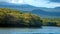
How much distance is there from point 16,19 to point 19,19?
0.09 metres

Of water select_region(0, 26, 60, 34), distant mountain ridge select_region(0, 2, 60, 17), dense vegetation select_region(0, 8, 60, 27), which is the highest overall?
distant mountain ridge select_region(0, 2, 60, 17)

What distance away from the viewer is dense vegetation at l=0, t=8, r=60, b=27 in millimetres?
5133

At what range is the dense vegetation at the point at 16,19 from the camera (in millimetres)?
5133

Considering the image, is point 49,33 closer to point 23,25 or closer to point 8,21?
point 23,25

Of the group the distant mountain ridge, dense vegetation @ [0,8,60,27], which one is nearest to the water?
dense vegetation @ [0,8,60,27]

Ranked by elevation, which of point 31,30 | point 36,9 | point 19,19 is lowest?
point 31,30

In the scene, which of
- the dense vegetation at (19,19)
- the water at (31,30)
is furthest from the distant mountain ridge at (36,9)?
the water at (31,30)

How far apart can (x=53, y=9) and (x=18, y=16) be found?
101 centimetres

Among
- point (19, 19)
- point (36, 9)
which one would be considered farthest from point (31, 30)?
point (36, 9)

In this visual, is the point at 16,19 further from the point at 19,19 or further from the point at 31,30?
the point at 31,30

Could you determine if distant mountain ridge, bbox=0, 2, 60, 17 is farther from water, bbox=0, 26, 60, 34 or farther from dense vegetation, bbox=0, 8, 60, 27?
water, bbox=0, 26, 60, 34

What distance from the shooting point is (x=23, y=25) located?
517 cm

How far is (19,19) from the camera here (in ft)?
17.0

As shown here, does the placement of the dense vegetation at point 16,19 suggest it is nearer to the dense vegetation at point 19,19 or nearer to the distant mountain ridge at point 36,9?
the dense vegetation at point 19,19
